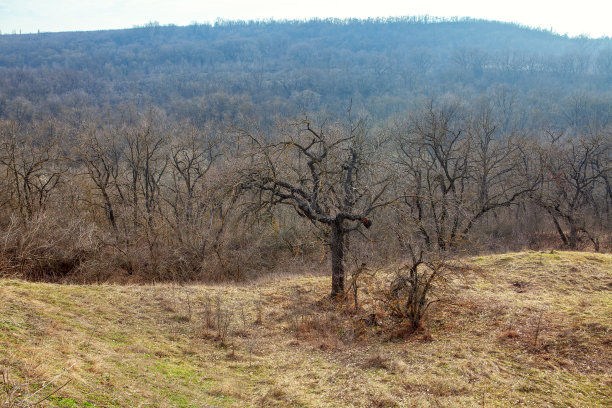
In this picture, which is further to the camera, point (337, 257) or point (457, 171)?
point (457, 171)

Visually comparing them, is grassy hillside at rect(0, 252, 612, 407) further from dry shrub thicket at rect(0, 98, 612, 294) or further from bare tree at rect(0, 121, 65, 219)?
bare tree at rect(0, 121, 65, 219)

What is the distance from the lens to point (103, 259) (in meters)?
17.0

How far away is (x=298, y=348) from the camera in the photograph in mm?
8422

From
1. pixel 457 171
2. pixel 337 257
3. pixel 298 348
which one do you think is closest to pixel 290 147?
pixel 337 257

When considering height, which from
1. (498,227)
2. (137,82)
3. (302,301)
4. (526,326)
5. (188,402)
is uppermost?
(137,82)

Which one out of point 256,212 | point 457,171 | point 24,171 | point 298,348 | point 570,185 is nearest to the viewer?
point 298,348

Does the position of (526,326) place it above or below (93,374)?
below

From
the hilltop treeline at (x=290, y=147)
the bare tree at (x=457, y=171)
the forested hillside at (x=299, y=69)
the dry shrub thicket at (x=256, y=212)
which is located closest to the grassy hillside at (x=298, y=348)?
the dry shrub thicket at (x=256, y=212)

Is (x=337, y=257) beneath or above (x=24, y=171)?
beneath

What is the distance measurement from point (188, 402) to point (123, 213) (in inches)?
645

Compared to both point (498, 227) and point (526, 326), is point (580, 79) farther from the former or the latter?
point (526, 326)

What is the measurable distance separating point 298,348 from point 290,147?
16.4 feet

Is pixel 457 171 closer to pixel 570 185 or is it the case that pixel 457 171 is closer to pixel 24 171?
pixel 570 185

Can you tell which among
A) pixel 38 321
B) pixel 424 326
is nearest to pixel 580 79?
pixel 424 326
